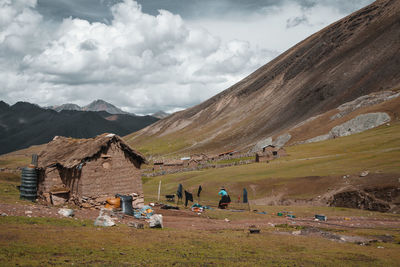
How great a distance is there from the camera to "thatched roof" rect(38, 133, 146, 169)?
29.9 meters

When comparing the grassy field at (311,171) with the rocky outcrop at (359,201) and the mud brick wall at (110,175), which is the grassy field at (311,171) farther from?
the mud brick wall at (110,175)

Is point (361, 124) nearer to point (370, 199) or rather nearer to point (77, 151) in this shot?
point (370, 199)

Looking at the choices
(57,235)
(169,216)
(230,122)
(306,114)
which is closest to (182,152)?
(230,122)

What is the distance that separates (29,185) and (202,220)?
1771 centimetres

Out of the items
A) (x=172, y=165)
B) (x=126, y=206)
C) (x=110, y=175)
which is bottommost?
(x=126, y=206)

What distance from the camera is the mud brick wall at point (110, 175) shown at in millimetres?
29516

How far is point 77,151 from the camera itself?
3139cm

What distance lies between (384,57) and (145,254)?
15376 centimetres

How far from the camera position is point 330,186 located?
4556cm

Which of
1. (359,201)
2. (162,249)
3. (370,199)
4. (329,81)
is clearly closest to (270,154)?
(359,201)

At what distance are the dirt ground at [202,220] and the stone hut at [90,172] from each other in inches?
91.8

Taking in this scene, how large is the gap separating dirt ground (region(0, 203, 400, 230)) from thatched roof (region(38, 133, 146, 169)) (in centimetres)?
478

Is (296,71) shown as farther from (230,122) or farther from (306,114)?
(306,114)

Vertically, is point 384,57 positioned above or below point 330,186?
above
